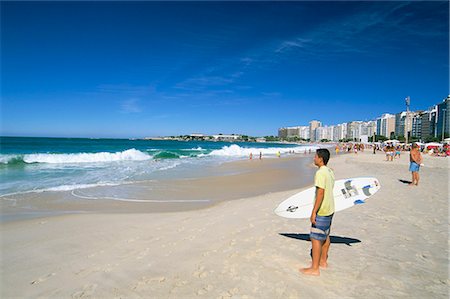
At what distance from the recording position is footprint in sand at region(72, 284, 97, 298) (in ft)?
10.1

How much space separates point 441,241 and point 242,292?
3837mm

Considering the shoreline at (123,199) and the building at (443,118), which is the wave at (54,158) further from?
the building at (443,118)

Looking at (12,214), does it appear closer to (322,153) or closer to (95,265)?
(95,265)

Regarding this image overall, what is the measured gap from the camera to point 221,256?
3982mm

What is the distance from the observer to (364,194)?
468cm

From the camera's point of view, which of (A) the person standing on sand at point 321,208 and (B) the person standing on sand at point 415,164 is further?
(B) the person standing on sand at point 415,164

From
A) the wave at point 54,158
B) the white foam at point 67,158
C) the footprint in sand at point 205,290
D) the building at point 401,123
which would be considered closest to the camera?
the footprint in sand at point 205,290

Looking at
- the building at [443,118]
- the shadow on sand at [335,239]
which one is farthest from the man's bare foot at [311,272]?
the building at [443,118]

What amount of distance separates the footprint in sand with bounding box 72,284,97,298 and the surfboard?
9.81 ft

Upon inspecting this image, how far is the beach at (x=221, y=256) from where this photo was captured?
3.14 meters

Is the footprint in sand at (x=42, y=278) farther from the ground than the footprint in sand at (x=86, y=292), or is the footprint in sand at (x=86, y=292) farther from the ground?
the footprint in sand at (x=86, y=292)

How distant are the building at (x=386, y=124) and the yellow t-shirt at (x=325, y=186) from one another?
608 ft

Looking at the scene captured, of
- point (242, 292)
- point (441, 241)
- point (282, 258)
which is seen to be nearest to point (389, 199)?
point (441, 241)

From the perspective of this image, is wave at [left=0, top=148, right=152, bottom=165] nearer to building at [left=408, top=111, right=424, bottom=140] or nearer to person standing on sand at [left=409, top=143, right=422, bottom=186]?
person standing on sand at [left=409, top=143, right=422, bottom=186]
